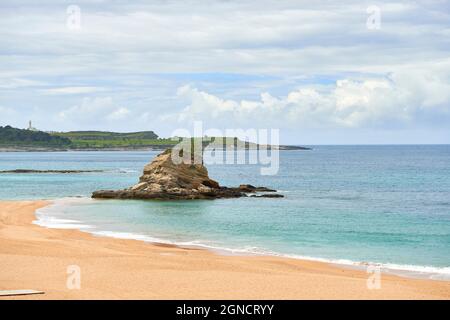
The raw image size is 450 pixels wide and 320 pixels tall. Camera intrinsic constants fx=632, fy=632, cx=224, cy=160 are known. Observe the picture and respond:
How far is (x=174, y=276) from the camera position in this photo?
21.2m

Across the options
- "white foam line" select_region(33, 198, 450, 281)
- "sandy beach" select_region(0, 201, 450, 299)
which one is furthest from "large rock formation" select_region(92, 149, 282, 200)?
"sandy beach" select_region(0, 201, 450, 299)

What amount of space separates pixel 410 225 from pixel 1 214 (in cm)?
2754

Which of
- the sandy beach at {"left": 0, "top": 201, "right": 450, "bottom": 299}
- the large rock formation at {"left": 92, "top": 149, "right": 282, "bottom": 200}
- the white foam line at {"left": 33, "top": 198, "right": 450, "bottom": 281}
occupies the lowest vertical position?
the white foam line at {"left": 33, "top": 198, "right": 450, "bottom": 281}

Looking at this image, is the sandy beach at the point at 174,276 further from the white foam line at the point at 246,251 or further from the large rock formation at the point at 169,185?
the large rock formation at the point at 169,185

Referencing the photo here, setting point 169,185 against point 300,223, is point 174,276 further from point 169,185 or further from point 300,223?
point 169,185

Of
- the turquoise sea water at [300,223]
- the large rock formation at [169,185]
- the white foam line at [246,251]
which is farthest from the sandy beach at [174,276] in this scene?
the large rock formation at [169,185]

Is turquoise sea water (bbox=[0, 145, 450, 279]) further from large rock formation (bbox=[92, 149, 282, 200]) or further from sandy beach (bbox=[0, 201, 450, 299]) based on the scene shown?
sandy beach (bbox=[0, 201, 450, 299])

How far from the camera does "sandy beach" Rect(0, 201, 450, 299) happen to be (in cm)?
1847

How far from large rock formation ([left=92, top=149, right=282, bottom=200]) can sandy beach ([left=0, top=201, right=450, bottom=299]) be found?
90.2 ft

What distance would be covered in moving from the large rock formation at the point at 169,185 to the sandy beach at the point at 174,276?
2749 cm

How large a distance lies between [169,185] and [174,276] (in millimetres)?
37566

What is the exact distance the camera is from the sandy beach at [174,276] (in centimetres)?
1847
